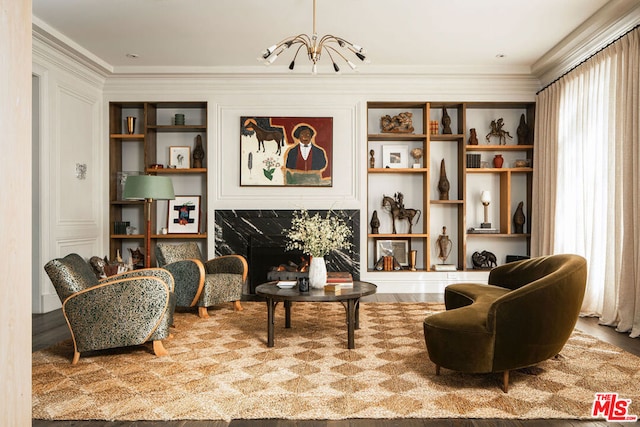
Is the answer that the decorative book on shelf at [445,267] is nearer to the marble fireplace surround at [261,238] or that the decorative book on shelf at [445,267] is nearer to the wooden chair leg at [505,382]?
the marble fireplace surround at [261,238]

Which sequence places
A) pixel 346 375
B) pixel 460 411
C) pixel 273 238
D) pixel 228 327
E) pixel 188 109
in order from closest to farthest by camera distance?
1. pixel 460 411
2. pixel 346 375
3. pixel 228 327
4. pixel 273 238
5. pixel 188 109

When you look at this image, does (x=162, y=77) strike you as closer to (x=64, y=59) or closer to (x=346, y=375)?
(x=64, y=59)

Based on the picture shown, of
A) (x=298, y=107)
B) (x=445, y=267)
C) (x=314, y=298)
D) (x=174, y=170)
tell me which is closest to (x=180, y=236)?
(x=174, y=170)

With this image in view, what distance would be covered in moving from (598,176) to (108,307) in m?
4.63

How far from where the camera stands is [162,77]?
6.69m

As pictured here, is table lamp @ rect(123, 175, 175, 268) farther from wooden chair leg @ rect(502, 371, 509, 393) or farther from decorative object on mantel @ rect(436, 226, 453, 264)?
wooden chair leg @ rect(502, 371, 509, 393)

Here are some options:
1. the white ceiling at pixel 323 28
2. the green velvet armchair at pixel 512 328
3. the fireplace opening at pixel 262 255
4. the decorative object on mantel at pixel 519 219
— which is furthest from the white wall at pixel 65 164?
the decorative object on mantel at pixel 519 219

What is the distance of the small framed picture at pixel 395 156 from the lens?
274 inches

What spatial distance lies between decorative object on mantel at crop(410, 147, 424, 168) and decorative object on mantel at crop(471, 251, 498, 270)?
149 centimetres

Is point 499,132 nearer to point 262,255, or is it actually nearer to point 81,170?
point 262,255

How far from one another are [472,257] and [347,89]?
2.88 metres

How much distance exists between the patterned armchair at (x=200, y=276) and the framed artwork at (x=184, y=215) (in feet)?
3.36

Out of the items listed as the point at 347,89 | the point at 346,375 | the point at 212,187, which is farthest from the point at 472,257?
the point at 346,375
